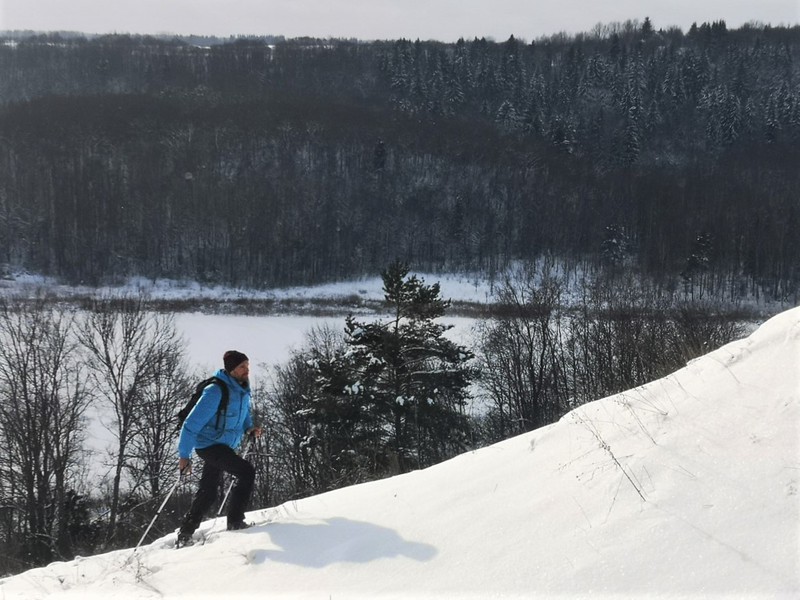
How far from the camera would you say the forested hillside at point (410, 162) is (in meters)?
74.5

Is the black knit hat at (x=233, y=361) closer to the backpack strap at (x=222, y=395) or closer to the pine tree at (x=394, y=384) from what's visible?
the backpack strap at (x=222, y=395)

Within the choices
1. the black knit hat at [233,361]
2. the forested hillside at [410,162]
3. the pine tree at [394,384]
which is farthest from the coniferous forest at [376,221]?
the black knit hat at [233,361]

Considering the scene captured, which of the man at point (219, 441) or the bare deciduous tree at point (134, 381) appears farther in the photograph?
the bare deciduous tree at point (134, 381)

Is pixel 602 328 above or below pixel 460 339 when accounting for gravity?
above

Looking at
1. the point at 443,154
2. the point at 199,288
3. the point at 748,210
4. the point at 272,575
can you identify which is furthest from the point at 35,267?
the point at 748,210

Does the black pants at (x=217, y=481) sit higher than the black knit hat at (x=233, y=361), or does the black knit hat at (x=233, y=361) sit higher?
the black knit hat at (x=233, y=361)

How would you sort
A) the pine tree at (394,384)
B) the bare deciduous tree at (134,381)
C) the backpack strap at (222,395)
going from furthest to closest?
the bare deciduous tree at (134,381), the pine tree at (394,384), the backpack strap at (222,395)

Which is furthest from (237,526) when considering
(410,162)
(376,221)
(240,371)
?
(410,162)

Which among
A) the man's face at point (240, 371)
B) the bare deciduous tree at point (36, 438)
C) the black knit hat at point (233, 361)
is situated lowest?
the bare deciduous tree at point (36, 438)

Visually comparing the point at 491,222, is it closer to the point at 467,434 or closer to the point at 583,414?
the point at 467,434

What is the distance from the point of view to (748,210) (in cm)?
7456

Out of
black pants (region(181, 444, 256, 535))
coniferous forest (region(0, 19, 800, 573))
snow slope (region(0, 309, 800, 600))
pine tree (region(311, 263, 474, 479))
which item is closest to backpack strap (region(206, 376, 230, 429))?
black pants (region(181, 444, 256, 535))

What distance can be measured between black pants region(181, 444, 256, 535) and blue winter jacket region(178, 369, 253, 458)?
0.09 metres

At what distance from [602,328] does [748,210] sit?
6402 centimetres
